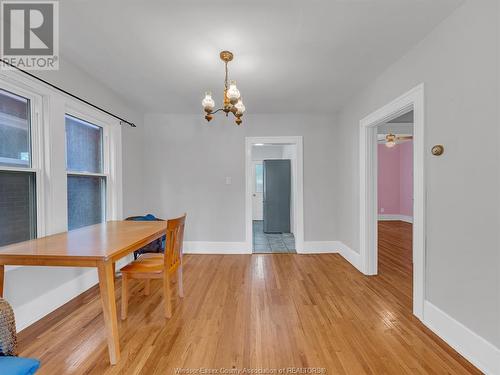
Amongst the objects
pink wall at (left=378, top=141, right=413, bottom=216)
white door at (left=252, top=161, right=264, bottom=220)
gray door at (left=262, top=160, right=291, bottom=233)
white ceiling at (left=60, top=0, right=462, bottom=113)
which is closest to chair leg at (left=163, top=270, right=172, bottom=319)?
white ceiling at (left=60, top=0, right=462, bottom=113)

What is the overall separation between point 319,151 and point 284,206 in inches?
80.6

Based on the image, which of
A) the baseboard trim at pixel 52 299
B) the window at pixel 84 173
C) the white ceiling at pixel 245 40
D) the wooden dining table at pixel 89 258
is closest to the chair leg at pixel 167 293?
the wooden dining table at pixel 89 258

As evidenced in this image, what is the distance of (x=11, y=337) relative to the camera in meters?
0.98

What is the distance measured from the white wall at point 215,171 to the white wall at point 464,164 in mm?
1921

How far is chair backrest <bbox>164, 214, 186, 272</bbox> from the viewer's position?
195 centimetres

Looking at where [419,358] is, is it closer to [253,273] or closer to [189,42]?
[253,273]

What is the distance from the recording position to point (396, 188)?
7078 mm

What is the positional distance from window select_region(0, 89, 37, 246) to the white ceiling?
679mm

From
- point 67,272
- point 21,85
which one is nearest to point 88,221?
point 67,272

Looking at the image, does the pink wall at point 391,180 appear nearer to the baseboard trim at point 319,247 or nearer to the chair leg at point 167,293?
the baseboard trim at point 319,247

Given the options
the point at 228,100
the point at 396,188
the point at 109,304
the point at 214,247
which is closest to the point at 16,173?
the point at 109,304

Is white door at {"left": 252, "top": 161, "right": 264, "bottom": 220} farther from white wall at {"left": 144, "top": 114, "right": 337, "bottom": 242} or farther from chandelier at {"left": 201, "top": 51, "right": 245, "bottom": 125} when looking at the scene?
chandelier at {"left": 201, "top": 51, "right": 245, "bottom": 125}

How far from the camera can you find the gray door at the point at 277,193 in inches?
220
